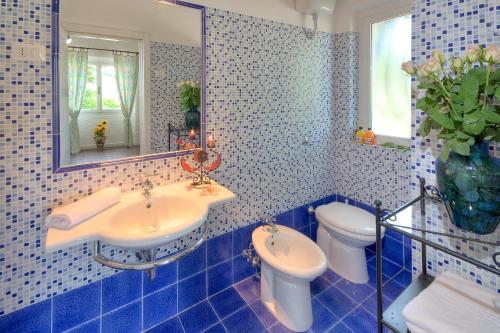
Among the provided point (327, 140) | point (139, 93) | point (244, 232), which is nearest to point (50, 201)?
point (139, 93)

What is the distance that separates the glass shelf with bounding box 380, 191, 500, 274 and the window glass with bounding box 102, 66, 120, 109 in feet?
4.68

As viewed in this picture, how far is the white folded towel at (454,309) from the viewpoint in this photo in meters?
0.66

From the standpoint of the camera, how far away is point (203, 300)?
180 cm

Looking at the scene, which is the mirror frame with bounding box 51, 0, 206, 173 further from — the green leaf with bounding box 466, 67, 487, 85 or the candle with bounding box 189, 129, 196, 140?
the green leaf with bounding box 466, 67, 487, 85

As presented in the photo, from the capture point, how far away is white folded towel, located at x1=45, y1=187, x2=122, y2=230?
3.48ft

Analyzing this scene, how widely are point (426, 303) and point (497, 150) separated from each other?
0.50 metres

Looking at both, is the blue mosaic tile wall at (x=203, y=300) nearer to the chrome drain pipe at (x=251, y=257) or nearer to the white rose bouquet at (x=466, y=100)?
the chrome drain pipe at (x=251, y=257)

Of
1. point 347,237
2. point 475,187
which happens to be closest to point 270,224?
Result: point 347,237

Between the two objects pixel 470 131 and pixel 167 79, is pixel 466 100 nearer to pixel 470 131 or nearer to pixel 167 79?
pixel 470 131

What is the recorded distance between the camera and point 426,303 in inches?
29.1

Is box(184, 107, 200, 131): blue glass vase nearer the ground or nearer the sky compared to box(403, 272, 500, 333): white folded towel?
nearer the sky

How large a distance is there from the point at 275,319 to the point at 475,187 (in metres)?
1.46

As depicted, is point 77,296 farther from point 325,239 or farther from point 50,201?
point 325,239

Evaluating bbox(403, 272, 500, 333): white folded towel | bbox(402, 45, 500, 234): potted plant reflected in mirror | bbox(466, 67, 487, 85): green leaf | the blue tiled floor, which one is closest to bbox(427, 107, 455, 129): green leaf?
bbox(402, 45, 500, 234): potted plant reflected in mirror
